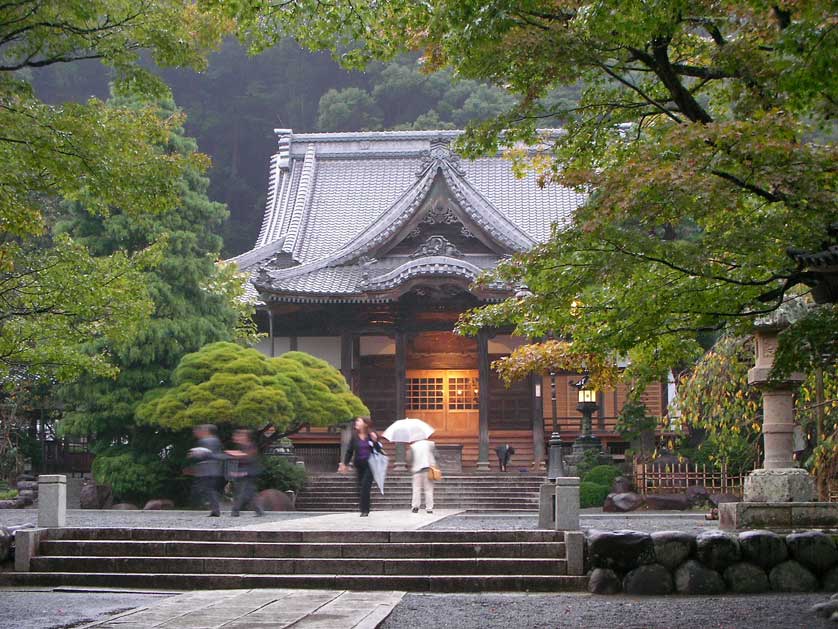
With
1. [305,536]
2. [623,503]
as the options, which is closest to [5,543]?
[305,536]

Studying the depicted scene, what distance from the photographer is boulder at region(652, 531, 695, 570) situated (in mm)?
11328

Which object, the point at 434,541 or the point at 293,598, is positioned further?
the point at 434,541

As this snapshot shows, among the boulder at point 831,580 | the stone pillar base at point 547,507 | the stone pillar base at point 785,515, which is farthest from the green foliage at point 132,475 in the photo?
the boulder at point 831,580

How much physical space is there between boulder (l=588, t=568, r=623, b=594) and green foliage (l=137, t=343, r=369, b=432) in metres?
11.7

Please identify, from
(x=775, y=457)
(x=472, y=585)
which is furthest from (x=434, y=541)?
(x=775, y=457)

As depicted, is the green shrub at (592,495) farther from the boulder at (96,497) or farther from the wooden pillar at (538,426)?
the boulder at (96,497)

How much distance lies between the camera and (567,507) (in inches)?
487

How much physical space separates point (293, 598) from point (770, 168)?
5.89m

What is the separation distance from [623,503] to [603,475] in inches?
80.9

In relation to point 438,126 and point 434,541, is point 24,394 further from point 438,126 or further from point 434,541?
point 438,126

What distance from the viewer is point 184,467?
932 inches

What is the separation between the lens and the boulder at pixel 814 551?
37.2ft

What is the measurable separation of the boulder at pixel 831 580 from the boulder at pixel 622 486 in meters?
12.4

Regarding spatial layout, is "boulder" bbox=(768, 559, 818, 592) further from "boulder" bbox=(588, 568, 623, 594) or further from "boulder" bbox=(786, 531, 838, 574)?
"boulder" bbox=(588, 568, 623, 594)
